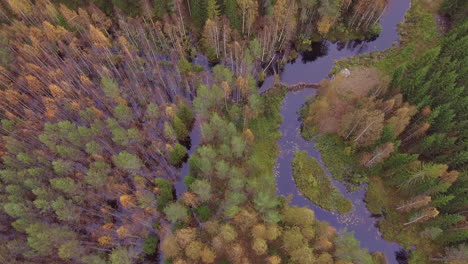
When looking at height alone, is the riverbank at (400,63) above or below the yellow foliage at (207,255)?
above

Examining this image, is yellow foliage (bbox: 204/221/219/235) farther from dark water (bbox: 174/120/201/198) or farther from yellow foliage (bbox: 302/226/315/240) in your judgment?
yellow foliage (bbox: 302/226/315/240)

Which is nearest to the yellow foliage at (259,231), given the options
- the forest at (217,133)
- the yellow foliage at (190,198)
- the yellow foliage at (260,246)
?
the forest at (217,133)

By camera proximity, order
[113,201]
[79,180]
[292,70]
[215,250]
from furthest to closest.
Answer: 1. [292,70]
2. [113,201]
3. [79,180]
4. [215,250]

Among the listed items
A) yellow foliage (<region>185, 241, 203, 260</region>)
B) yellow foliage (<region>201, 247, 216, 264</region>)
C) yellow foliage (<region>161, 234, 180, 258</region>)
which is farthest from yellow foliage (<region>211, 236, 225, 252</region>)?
yellow foliage (<region>161, 234, 180, 258</region>)

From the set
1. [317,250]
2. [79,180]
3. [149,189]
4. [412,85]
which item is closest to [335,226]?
[317,250]

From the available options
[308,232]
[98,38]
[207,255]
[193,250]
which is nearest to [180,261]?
[193,250]

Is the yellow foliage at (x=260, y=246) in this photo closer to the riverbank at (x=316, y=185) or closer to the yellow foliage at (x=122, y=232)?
the riverbank at (x=316, y=185)

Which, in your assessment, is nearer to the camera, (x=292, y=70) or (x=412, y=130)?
(x=412, y=130)

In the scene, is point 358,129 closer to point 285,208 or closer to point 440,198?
point 440,198
